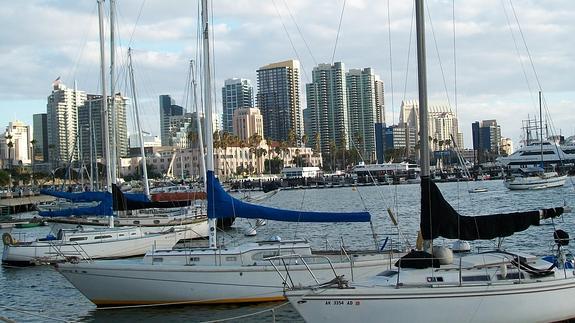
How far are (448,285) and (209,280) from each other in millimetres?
9169

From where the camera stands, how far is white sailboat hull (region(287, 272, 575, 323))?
15.9 meters

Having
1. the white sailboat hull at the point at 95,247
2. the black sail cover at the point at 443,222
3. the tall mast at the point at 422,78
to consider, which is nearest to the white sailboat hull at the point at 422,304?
the black sail cover at the point at 443,222

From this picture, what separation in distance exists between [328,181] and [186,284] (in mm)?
164185

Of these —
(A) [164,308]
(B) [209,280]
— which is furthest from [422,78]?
(A) [164,308]

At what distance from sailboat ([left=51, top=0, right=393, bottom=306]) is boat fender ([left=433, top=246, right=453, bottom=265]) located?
473cm

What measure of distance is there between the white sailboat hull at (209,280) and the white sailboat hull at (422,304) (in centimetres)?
665

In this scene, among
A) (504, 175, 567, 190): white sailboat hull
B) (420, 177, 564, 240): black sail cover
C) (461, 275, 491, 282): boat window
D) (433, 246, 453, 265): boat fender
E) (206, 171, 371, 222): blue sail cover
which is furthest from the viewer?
(504, 175, 567, 190): white sailboat hull

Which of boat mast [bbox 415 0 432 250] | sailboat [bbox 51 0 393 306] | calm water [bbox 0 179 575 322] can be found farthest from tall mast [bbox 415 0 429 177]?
calm water [bbox 0 179 575 322]

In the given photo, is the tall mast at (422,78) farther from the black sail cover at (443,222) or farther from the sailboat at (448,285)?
the black sail cover at (443,222)

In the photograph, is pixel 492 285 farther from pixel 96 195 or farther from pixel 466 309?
pixel 96 195

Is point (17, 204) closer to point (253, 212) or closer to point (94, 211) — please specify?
point (94, 211)

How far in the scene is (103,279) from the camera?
24.1 metres

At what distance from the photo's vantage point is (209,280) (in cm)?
2314

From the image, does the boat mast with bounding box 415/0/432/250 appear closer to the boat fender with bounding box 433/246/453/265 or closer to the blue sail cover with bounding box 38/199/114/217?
the boat fender with bounding box 433/246/453/265
